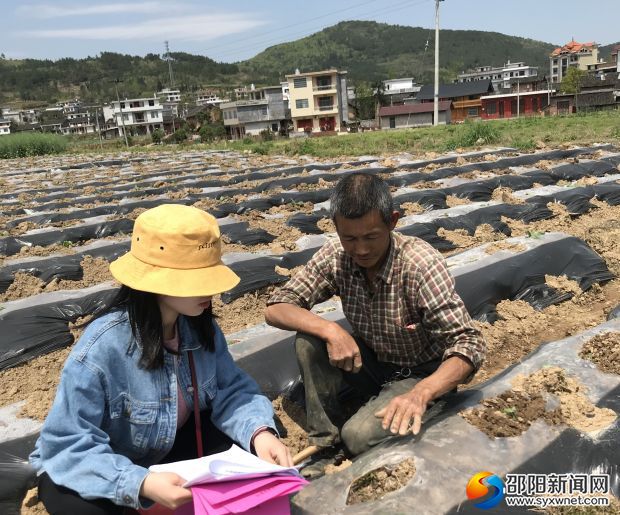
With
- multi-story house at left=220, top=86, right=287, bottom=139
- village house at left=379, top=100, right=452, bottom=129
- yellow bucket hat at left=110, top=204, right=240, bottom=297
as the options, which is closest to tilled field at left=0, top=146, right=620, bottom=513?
yellow bucket hat at left=110, top=204, right=240, bottom=297

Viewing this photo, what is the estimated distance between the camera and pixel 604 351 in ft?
7.56

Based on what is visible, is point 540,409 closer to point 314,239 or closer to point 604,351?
point 604,351

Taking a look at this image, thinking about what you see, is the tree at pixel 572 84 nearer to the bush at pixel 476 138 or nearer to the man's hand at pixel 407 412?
the bush at pixel 476 138

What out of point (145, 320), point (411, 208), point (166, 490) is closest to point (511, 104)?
point (411, 208)

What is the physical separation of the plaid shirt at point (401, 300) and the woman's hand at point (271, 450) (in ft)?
2.31

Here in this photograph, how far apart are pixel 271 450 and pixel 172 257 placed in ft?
2.36

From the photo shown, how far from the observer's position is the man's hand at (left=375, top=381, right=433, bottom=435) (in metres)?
1.71

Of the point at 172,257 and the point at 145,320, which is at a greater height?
the point at 172,257

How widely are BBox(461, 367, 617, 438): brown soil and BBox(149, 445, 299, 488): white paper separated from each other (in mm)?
858

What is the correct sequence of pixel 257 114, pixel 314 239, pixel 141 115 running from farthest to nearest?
pixel 141 115 < pixel 257 114 < pixel 314 239

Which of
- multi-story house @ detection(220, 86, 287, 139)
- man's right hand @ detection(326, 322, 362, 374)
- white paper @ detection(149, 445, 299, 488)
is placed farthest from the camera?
multi-story house @ detection(220, 86, 287, 139)

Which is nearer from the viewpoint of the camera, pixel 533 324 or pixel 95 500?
pixel 95 500

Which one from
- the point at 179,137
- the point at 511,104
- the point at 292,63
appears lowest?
the point at 179,137

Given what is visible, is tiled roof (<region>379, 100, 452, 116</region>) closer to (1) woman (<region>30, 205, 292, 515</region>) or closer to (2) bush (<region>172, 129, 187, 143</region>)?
(2) bush (<region>172, 129, 187, 143</region>)
